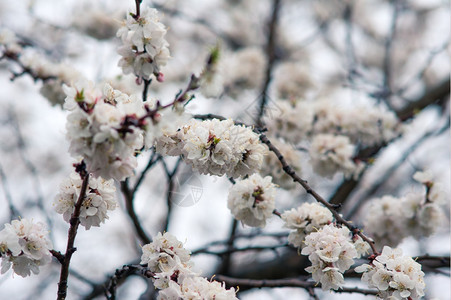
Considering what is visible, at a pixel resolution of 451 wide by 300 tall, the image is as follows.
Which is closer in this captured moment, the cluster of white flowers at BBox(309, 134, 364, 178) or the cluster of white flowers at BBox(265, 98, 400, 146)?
the cluster of white flowers at BBox(309, 134, 364, 178)

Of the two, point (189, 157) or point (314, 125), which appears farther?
point (314, 125)

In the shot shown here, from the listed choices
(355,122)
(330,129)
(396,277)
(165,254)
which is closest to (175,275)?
(165,254)

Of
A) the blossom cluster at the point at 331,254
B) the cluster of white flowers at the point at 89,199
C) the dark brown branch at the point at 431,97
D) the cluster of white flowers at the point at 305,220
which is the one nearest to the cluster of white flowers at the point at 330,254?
the blossom cluster at the point at 331,254

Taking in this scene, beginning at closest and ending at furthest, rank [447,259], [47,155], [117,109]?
[117,109] < [447,259] < [47,155]

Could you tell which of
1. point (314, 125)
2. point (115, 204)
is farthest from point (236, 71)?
point (115, 204)

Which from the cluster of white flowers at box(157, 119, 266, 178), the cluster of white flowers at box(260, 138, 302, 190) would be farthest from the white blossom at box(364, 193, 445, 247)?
the cluster of white flowers at box(157, 119, 266, 178)

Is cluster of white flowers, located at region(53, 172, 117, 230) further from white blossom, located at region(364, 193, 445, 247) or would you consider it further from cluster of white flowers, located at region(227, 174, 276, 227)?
white blossom, located at region(364, 193, 445, 247)

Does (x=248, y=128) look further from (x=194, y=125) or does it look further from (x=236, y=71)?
(x=236, y=71)
